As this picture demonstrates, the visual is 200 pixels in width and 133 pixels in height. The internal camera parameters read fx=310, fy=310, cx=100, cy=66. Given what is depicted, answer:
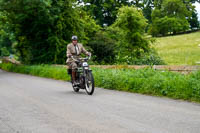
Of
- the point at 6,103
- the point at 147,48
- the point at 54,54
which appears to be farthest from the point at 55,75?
the point at 6,103

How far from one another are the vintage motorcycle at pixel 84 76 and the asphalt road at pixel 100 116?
1.11 metres

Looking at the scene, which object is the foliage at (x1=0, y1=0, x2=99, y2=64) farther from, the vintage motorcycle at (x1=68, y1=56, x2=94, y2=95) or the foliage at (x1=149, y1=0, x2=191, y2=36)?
the foliage at (x1=149, y1=0, x2=191, y2=36)

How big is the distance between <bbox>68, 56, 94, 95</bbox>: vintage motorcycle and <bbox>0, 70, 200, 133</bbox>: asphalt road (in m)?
1.11

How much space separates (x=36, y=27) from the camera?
24.6 m

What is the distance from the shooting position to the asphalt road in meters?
5.34

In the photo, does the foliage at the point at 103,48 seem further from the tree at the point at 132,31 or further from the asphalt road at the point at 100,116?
the asphalt road at the point at 100,116

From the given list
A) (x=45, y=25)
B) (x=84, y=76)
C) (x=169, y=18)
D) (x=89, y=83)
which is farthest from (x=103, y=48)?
(x=169, y=18)

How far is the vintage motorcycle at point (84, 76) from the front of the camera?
10039 millimetres

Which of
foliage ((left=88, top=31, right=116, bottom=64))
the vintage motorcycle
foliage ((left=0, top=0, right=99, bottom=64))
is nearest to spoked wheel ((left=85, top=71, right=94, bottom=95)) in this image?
the vintage motorcycle

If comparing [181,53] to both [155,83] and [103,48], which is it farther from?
[155,83]

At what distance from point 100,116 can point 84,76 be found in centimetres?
400

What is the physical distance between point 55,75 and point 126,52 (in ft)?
20.3

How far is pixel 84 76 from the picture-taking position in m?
10.3

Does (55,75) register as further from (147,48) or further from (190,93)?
(190,93)
